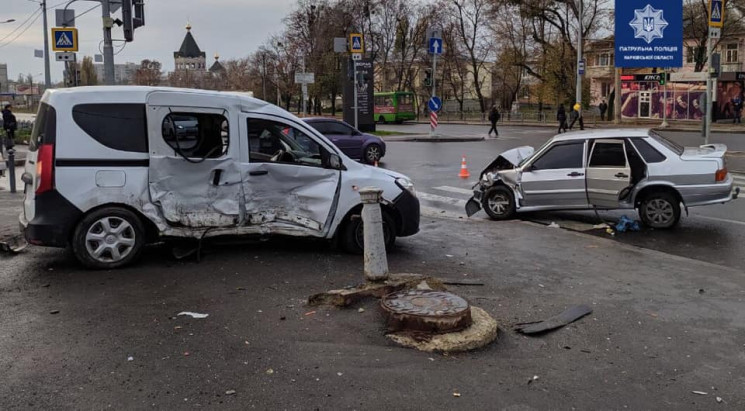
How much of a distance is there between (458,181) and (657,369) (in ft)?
40.6

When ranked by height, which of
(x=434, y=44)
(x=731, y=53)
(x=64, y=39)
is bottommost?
(x=64, y=39)

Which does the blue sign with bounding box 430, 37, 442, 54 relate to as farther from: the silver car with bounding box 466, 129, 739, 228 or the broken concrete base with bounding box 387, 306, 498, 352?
the broken concrete base with bounding box 387, 306, 498, 352

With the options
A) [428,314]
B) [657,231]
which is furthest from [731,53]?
[428,314]

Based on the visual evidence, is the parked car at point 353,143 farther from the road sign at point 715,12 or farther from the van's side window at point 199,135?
the van's side window at point 199,135

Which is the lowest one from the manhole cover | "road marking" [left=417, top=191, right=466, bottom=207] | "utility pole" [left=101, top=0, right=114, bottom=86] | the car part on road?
the car part on road

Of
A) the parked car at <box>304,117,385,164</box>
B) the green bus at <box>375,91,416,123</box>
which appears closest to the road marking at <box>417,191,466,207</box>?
the parked car at <box>304,117,385,164</box>

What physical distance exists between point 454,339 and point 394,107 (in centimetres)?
5488

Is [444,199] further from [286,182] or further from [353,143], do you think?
[353,143]

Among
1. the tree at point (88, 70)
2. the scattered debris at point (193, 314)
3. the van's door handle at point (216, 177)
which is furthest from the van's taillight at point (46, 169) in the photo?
the tree at point (88, 70)

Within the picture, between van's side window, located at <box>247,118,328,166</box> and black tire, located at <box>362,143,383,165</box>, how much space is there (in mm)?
13812

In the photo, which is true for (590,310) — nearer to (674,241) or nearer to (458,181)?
(674,241)

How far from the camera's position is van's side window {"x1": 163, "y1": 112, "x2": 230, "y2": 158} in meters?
7.32

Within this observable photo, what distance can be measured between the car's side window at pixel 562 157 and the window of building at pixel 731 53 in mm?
60392

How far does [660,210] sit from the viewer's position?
415 inches
